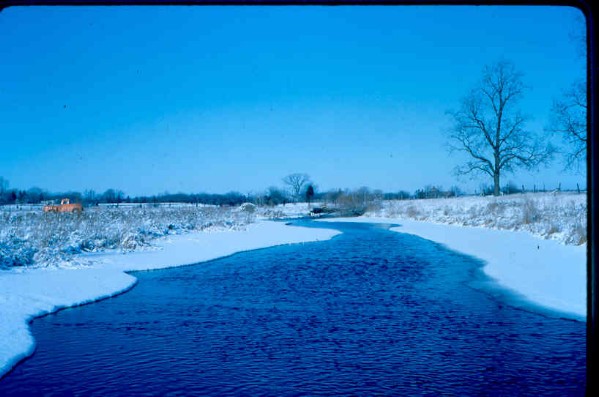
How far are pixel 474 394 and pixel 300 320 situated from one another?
299 centimetres

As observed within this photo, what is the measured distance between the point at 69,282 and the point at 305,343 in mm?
5362

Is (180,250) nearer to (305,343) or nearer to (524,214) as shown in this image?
(305,343)

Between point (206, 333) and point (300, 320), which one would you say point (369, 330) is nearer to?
point (300, 320)

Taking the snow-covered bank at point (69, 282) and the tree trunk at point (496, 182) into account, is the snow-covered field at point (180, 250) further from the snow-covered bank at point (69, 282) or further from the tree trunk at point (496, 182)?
the tree trunk at point (496, 182)

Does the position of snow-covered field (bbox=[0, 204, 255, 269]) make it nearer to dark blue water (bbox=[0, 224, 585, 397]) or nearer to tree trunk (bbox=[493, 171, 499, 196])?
dark blue water (bbox=[0, 224, 585, 397])

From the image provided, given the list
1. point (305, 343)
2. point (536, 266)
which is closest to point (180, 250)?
point (536, 266)

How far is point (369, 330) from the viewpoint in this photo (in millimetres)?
6492

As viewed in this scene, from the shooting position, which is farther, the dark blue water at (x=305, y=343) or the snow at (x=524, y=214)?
the snow at (x=524, y=214)

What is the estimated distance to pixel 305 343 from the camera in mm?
5914

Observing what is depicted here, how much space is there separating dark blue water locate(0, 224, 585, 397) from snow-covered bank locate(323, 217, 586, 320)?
1.80ft

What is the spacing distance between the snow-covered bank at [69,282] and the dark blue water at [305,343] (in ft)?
0.80

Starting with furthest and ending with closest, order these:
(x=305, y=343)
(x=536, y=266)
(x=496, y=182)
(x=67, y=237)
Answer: (x=496, y=182) → (x=67, y=237) → (x=536, y=266) → (x=305, y=343)

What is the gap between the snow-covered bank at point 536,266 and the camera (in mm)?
7938

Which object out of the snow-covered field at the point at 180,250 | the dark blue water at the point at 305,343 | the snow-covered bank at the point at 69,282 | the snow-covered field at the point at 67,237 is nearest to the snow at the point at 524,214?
the snow-covered field at the point at 180,250
